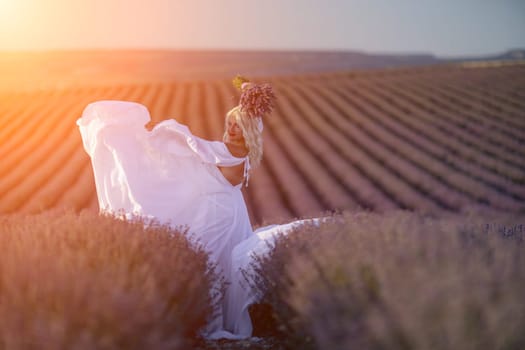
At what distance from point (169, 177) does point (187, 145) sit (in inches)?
10.7

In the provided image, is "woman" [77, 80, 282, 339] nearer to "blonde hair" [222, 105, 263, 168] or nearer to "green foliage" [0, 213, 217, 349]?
"blonde hair" [222, 105, 263, 168]

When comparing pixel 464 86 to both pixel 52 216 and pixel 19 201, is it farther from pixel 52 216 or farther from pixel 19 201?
pixel 52 216

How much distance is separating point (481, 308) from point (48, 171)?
435 inches

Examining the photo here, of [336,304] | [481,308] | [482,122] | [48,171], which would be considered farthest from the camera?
[482,122]

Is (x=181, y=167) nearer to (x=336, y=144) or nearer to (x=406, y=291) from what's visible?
(x=406, y=291)

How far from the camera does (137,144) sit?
4531mm

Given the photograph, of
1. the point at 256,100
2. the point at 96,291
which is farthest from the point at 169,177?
the point at 96,291

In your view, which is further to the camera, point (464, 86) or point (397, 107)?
point (464, 86)

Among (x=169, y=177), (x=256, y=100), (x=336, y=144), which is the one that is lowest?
(x=336, y=144)

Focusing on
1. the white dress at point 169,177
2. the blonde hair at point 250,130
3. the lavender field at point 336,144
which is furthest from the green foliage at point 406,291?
the lavender field at point 336,144

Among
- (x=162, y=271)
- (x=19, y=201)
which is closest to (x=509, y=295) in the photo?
(x=162, y=271)

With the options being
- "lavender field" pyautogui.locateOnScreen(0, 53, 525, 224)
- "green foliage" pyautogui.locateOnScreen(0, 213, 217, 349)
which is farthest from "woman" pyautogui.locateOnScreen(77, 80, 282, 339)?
"lavender field" pyautogui.locateOnScreen(0, 53, 525, 224)

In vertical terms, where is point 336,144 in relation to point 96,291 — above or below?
below

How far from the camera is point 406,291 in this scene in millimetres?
1687
